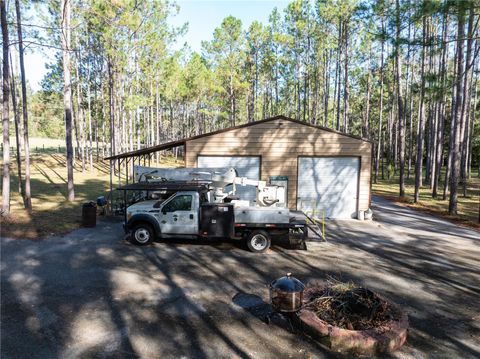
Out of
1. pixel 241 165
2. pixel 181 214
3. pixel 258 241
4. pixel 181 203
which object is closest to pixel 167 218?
pixel 181 214

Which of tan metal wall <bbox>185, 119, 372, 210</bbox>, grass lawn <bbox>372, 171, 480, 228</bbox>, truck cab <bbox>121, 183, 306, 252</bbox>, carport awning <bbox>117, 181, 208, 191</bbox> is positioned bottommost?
grass lawn <bbox>372, 171, 480, 228</bbox>

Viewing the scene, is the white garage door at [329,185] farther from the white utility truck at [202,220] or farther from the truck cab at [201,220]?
the truck cab at [201,220]

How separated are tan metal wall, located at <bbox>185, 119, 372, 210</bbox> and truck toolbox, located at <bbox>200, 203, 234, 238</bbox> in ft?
21.6

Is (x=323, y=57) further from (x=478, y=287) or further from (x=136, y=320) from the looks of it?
(x=136, y=320)

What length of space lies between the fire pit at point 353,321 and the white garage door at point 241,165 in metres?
10.7

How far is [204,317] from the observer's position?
6629 millimetres

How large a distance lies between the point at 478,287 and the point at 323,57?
36166mm

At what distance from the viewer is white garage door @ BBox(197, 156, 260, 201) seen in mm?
17219

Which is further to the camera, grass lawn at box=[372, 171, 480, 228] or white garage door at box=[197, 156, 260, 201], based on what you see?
grass lawn at box=[372, 171, 480, 228]

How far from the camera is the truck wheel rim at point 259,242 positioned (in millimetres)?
11195

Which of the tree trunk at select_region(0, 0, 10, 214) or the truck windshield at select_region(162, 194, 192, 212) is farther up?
the tree trunk at select_region(0, 0, 10, 214)

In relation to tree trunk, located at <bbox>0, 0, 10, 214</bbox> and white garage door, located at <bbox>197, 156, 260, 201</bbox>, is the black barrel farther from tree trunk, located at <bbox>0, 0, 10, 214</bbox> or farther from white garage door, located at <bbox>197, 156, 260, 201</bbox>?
white garage door, located at <bbox>197, 156, 260, 201</bbox>

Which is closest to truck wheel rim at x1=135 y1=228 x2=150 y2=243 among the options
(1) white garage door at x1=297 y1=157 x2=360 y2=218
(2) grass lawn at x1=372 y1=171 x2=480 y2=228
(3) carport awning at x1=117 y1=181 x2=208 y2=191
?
(3) carport awning at x1=117 y1=181 x2=208 y2=191

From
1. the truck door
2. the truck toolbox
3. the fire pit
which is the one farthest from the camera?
the truck door
